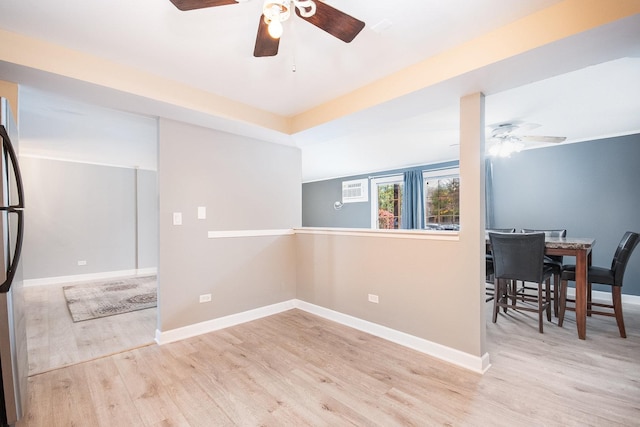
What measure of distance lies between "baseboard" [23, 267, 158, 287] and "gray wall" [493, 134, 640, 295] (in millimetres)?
7248

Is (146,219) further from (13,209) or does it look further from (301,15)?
(301,15)

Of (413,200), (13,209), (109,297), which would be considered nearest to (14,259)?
(13,209)

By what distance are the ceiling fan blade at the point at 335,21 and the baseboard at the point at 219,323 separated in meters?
2.92

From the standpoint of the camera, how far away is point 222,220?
3.25 m

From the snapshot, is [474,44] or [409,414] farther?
[474,44]

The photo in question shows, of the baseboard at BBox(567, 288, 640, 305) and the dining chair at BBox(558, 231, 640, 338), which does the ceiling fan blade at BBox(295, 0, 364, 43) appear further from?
the baseboard at BBox(567, 288, 640, 305)

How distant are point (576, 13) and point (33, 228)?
24.8 ft

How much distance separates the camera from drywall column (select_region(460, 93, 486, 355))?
2260 millimetres

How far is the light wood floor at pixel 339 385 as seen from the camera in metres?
1.74

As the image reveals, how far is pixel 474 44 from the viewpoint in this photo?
198cm

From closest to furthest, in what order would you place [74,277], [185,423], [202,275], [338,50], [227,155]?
1. [185,423]
2. [338,50]
3. [202,275]
4. [227,155]
5. [74,277]

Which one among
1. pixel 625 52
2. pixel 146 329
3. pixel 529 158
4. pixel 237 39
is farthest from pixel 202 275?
pixel 529 158

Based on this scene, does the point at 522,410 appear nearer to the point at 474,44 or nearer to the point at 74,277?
the point at 474,44

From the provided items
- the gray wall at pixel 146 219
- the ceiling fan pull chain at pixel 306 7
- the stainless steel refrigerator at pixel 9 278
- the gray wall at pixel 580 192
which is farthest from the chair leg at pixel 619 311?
the gray wall at pixel 146 219
